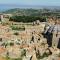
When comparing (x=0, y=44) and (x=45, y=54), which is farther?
(x=0, y=44)

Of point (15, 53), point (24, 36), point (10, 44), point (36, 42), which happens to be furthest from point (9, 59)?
Answer: point (24, 36)

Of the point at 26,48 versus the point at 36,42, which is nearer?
the point at 26,48

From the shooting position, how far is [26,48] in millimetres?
15414

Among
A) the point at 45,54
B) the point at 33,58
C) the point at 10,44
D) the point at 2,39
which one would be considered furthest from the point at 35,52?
the point at 2,39

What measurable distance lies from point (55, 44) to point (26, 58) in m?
4.40

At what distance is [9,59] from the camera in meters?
A: 13.6

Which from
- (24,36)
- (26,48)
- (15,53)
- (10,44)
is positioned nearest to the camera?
(15,53)

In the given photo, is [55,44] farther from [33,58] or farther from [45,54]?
[33,58]

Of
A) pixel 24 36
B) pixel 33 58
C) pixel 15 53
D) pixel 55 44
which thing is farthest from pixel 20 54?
pixel 24 36

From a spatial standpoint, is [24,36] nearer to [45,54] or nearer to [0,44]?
[0,44]

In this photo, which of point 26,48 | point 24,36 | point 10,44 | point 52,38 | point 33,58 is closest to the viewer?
point 33,58

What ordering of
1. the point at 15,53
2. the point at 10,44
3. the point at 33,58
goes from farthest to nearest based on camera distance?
1. the point at 10,44
2. the point at 15,53
3. the point at 33,58

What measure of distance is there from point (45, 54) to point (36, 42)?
3.25 meters

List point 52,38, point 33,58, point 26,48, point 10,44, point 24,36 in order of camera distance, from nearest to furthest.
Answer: point 33,58
point 26,48
point 10,44
point 52,38
point 24,36
